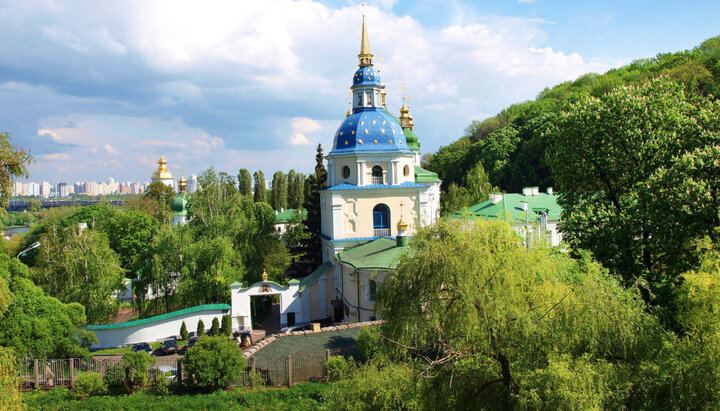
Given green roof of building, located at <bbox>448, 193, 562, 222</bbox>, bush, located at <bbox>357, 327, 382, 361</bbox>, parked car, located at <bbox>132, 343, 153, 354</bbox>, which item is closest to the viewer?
bush, located at <bbox>357, 327, 382, 361</bbox>

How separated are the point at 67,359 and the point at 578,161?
62.2 ft

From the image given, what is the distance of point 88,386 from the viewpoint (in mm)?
15594

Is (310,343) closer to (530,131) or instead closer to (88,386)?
(88,386)

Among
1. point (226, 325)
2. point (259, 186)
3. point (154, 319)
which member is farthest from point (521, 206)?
point (259, 186)

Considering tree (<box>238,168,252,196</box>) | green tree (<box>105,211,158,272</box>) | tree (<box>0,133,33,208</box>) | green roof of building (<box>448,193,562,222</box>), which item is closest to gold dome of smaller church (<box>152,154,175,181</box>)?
tree (<box>238,168,252,196</box>)

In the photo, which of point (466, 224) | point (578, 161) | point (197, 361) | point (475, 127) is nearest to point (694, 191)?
point (578, 161)

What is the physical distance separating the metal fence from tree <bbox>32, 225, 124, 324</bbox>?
24.3ft

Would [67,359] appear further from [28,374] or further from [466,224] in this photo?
[466,224]

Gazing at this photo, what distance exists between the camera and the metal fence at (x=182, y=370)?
16031 mm

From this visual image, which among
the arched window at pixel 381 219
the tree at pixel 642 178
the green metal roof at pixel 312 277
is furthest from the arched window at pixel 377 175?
the tree at pixel 642 178

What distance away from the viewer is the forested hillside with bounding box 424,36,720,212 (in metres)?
37.8

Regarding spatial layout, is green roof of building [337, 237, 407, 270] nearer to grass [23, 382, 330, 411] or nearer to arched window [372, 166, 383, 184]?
arched window [372, 166, 383, 184]

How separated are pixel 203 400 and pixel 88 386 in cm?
396

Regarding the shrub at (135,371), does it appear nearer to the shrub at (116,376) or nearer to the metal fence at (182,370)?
the shrub at (116,376)
